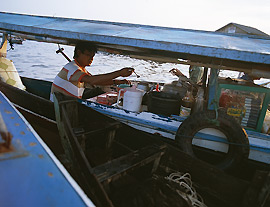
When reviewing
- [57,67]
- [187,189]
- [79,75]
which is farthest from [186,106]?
[57,67]

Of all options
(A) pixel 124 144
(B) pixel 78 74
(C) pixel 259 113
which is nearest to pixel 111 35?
(B) pixel 78 74

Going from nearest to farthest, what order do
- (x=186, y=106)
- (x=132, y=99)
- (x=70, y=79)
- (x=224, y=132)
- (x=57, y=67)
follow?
(x=224, y=132), (x=132, y=99), (x=186, y=106), (x=70, y=79), (x=57, y=67)

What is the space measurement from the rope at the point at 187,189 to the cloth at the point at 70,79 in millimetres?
2303

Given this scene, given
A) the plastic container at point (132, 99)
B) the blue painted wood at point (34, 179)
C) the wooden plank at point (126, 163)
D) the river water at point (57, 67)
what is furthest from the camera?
the river water at point (57, 67)

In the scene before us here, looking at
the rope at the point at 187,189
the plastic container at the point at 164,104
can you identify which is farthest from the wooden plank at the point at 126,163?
the plastic container at the point at 164,104

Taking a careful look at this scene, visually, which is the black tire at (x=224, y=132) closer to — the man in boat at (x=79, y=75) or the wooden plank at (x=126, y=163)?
the wooden plank at (x=126, y=163)

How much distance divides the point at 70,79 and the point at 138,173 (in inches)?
82.2

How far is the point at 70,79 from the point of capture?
344 cm

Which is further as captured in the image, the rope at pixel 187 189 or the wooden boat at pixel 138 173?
the rope at pixel 187 189

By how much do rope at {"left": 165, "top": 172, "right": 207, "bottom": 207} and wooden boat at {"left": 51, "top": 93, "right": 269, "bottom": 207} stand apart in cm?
2

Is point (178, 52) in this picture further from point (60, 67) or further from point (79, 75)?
point (60, 67)

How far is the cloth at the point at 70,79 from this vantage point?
134 inches

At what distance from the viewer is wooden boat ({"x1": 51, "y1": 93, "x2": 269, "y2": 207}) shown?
191cm

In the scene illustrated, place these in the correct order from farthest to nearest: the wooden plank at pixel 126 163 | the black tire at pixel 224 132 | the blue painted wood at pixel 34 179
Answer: the black tire at pixel 224 132 < the wooden plank at pixel 126 163 < the blue painted wood at pixel 34 179
